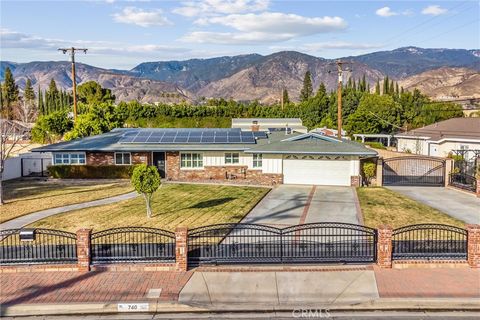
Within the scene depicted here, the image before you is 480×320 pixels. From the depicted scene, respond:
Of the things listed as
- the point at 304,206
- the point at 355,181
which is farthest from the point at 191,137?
the point at 304,206

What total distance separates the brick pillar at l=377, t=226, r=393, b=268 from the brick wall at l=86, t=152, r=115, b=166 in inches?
933

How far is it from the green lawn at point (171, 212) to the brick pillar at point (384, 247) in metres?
7.48

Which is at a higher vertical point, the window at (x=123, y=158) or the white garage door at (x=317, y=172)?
the window at (x=123, y=158)

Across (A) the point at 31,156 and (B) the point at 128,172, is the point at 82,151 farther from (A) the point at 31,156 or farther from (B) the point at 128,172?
(A) the point at 31,156

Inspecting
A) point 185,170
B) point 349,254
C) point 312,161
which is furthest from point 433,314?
point 185,170

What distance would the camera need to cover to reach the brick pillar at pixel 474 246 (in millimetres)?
13867

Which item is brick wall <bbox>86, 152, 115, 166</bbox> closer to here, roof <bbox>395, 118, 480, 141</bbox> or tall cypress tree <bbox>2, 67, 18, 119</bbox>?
roof <bbox>395, 118, 480, 141</bbox>

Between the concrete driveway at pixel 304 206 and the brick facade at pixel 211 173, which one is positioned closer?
the concrete driveway at pixel 304 206

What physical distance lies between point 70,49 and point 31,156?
1263 cm

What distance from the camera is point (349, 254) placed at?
14336 millimetres

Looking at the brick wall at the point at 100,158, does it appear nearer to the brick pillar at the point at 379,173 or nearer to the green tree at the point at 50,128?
the brick pillar at the point at 379,173

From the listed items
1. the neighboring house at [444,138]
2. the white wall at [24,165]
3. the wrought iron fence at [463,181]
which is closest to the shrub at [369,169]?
the wrought iron fence at [463,181]

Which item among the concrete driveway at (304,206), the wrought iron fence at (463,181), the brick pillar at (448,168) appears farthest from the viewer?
the brick pillar at (448,168)

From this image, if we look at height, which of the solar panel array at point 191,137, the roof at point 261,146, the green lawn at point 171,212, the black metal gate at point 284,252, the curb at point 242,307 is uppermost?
the solar panel array at point 191,137
